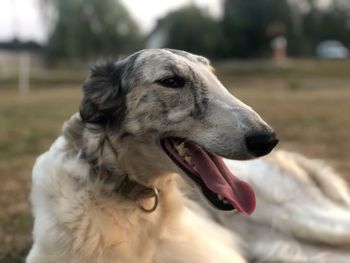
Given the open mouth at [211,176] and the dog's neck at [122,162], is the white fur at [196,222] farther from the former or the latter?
the open mouth at [211,176]

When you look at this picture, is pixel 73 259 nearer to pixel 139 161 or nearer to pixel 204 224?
pixel 139 161

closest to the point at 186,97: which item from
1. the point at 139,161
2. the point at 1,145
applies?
the point at 139,161

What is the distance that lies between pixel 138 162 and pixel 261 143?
72 centimetres

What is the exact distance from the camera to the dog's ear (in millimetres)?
2982

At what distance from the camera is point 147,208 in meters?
3.10

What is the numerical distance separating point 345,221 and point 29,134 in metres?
7.54

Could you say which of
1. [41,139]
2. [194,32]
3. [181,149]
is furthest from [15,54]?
[181,149]

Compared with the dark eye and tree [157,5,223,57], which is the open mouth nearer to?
the dark eye

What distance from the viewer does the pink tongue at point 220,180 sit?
8.96 ft

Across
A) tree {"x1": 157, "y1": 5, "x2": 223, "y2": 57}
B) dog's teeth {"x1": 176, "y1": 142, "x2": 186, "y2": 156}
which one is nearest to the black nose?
dog's teeth {"x1": 176, "y1": 142, "x2": 186, "y2": 156}

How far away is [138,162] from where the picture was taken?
9.64ft

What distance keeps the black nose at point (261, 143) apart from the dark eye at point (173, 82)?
54 cm

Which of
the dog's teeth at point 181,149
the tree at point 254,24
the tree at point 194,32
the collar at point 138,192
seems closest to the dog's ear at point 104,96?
the collar at point 138,192

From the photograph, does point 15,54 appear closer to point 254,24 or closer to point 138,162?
point 254,24
